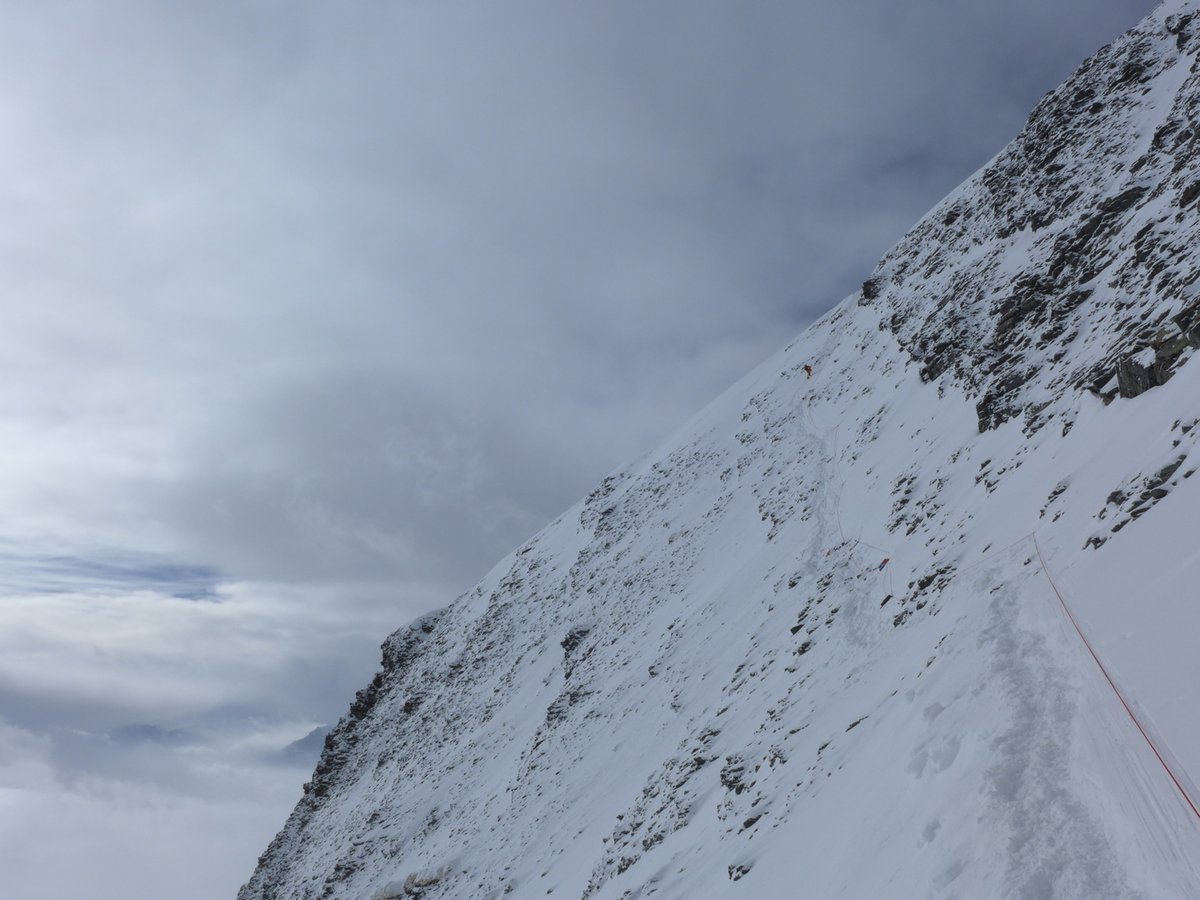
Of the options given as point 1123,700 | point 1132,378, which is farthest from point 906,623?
point 1123,700

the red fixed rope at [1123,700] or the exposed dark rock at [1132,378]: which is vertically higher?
the exposed dark rock at [1132,378]

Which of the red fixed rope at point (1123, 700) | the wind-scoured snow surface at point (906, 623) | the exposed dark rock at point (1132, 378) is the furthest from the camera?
the exposed dark rock at point (1132, 378)

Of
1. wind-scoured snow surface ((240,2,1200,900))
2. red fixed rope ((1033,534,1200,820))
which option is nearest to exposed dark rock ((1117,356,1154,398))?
wind-scoured snow surface ((240,2,1200,900))

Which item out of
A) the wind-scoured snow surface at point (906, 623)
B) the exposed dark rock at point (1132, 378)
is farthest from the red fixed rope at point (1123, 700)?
the exposed dark rock at point (1132, 378)

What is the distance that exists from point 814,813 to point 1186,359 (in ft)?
34.1

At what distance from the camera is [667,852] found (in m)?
15.9

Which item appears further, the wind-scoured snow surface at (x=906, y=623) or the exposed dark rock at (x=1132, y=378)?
the exposed dark rock at (x=1132, y=378)

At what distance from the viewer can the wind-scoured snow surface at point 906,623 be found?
7.61 m

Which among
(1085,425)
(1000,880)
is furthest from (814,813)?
(1085,425)

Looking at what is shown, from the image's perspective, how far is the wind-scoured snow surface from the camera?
7.61 metres

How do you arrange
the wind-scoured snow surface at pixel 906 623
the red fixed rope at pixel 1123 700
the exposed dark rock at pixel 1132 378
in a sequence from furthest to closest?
1. the exposed dark rock at pixel 1132 378
2. the wind-scoured snow surface at pixel 906 623
3. the red fixed rope at pixel 1123 700

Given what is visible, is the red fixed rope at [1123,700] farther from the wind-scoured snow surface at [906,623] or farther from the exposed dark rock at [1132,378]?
the exposed dark rock at [1132,378]

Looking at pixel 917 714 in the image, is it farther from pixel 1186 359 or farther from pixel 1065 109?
pixel 1065 109

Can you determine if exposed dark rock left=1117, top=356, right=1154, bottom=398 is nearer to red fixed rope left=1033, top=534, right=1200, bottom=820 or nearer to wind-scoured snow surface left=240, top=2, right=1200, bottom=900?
wind-scoured snow surface left=240, top=2, right=1200, bottom=900
